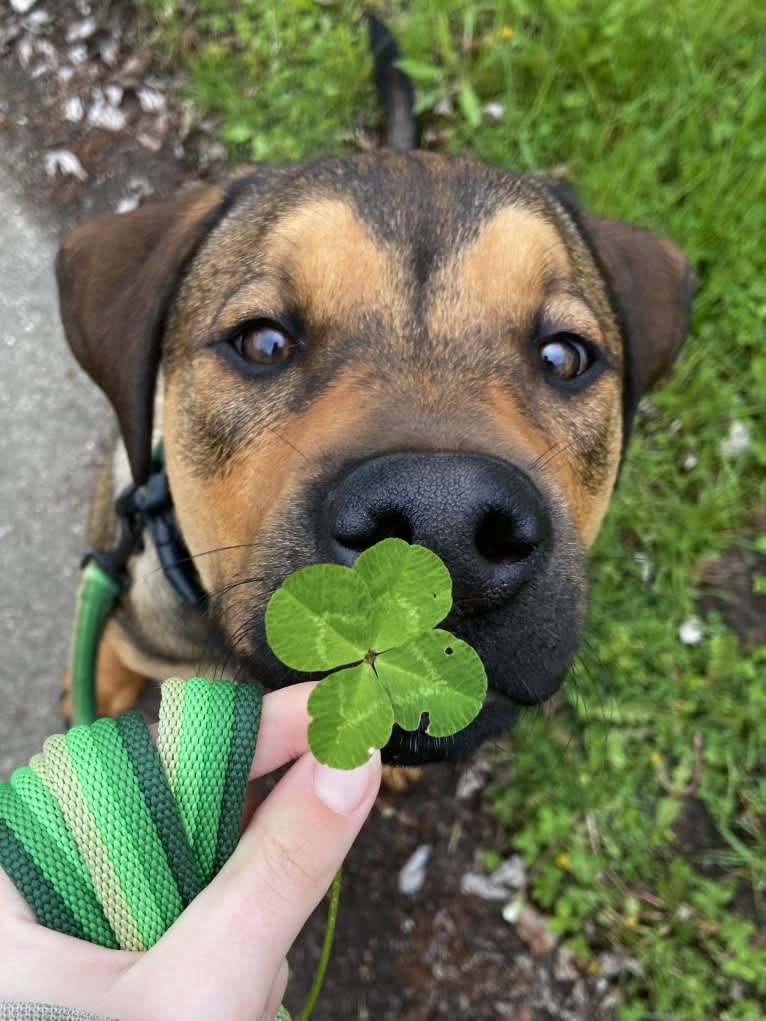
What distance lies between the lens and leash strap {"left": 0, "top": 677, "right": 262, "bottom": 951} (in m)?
1.38

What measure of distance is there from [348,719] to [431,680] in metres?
0.14

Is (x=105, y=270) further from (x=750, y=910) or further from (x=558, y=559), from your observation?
(x=750, y=910)

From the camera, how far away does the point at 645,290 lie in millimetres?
3137

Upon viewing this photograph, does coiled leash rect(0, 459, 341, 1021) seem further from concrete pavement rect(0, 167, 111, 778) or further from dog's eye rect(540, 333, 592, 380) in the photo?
concrete pavement rect(0, 167, 111, 778)

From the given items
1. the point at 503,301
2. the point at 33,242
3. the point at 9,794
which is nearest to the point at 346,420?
the point at 503,301

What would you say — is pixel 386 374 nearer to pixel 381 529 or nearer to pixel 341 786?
pixel 381 529

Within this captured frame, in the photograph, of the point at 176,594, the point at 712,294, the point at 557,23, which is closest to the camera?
the point at 176,594

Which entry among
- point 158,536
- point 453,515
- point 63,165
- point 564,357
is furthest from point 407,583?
point 63,165

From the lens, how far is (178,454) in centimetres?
256

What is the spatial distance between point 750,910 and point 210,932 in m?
3.53

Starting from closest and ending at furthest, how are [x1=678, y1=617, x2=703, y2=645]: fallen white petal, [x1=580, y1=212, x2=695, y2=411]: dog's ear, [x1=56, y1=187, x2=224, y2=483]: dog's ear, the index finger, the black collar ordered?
the index finger → [x1=56, y1=187, x2=224, y2=483]: dog's ear → the black collar → [x1=580, y1=212, x2=695, y2=411]: dog's ear → [x1=678, y1=617, x2=703, y2=645]: fallen white petal

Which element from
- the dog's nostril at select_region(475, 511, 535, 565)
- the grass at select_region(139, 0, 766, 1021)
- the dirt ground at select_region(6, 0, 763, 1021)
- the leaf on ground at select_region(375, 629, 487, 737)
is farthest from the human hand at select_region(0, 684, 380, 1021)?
the dirt ground at select_region(6, 0, 763, 1021)

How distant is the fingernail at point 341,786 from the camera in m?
1.39

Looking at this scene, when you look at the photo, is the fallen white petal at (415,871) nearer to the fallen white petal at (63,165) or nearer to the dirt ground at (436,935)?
the dirt ground at (436,935)
